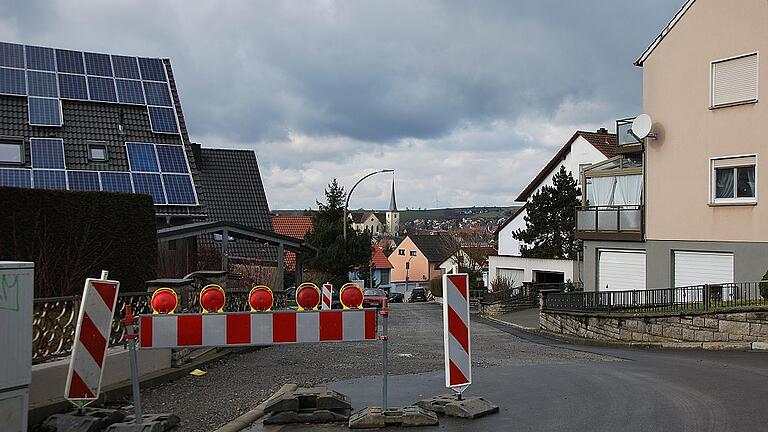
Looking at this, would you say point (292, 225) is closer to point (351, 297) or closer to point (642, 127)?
point (642, 127)

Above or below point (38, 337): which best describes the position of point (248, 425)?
below

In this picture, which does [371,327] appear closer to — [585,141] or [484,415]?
[484,415]

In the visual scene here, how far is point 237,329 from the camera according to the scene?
7898 millimetres

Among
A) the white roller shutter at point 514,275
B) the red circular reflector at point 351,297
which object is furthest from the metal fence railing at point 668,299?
the white roller shutter at point 514,275

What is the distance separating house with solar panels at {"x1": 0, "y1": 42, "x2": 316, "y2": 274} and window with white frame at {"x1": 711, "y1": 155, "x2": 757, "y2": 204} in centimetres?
1382

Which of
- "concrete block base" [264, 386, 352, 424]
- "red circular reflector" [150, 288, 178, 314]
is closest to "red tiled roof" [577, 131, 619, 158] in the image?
"concrete block base" [264, 386, 352, 424]

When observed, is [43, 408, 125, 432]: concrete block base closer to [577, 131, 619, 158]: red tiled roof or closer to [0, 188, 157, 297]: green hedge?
[0, 188, 157, 297]: green hedge

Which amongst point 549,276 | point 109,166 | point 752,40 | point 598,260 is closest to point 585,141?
point 549,276

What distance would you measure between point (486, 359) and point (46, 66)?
21.9m

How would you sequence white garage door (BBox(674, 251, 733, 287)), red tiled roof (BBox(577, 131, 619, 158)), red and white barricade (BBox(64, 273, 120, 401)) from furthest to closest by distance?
1. red tiled roof (BBox(577, 131, 619, 158))
2. white garage door (BBox(674, 251, 733, 287))
3. red and white barricade (BBox(64, 273, 120, 401))

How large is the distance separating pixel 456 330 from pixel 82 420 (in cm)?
378

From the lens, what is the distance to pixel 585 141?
2032 inches

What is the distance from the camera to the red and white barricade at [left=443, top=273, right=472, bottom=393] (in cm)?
821

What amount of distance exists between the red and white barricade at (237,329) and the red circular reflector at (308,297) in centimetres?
15
